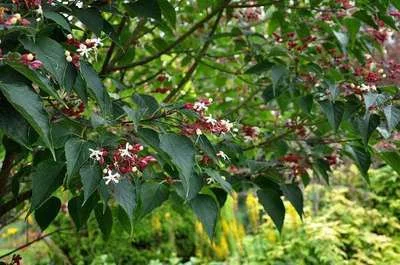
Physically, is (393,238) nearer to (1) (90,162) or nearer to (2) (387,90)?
(2) (387,90)

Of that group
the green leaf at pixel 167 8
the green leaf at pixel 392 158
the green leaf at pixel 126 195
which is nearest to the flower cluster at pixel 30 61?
the green leaf at pixel 126 195

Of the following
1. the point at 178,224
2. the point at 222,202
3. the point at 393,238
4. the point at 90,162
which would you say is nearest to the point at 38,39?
the point at 90,162

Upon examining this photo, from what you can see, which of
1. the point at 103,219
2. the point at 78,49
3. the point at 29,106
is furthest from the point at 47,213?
the point at 29,106

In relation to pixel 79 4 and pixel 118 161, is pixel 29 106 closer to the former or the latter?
pixel 118 161

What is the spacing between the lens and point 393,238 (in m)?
3.50

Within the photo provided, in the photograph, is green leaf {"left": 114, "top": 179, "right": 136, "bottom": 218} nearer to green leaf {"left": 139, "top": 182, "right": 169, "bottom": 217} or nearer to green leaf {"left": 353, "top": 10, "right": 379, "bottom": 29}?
green leaf {"left": 139, "top": 182, "right": 169, "bottom": 217}

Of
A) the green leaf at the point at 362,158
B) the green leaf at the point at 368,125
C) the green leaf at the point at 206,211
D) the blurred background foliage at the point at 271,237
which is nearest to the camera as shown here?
the green leaf at the point at 206,211

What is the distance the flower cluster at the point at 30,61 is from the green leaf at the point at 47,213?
54 centimetres

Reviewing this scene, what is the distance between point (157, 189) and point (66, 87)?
332 mm

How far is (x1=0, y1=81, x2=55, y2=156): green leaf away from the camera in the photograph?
25.5 inches

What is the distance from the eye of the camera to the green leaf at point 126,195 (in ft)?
2.67

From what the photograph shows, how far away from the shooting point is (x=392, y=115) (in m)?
1.03

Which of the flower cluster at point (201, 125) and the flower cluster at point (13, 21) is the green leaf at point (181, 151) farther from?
the flower cluster at point (13, 21)

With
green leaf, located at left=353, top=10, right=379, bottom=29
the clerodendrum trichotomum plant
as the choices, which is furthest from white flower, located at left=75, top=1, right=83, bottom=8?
green leaf, located at left=353, top=10, right=379, bottom=29
